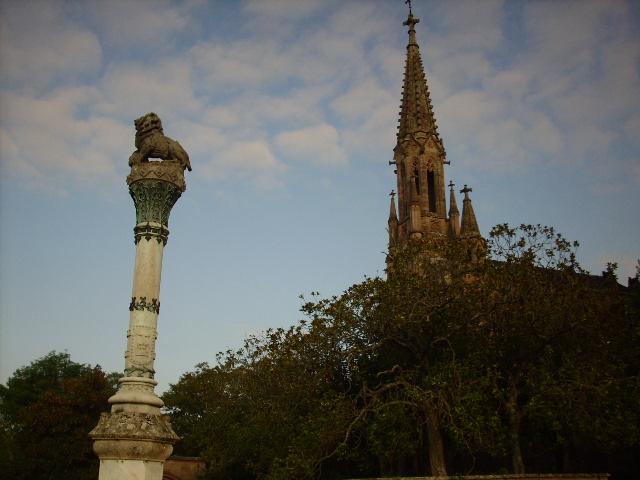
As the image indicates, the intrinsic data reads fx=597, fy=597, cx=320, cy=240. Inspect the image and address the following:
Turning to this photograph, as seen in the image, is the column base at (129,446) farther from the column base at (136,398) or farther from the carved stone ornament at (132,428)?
the column base at (136,398)

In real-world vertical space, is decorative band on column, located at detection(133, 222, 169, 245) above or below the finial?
below

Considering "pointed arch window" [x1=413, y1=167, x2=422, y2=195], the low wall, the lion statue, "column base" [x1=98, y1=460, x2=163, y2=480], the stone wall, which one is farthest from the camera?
"pointed arch window" [x1=413, y1=167, x2=422, y2=195]

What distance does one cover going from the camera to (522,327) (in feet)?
67.7

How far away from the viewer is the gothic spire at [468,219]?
162 ft

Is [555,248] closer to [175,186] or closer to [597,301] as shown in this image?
[597,301]

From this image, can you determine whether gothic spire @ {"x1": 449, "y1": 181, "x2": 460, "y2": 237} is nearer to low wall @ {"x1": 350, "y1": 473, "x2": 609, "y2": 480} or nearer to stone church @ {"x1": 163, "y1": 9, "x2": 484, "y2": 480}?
stone church @ {"x1": 163, "y1": 9, "x2": 484, "y2": 480}

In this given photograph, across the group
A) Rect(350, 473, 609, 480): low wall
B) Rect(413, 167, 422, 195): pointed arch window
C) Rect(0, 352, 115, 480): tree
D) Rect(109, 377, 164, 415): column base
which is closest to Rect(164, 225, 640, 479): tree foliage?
Rect(350, 473, 609, 480): low wall

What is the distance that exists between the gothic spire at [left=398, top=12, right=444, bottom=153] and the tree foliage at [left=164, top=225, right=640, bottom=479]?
107 feet

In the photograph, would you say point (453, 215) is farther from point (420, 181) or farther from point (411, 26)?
point (411, 26)

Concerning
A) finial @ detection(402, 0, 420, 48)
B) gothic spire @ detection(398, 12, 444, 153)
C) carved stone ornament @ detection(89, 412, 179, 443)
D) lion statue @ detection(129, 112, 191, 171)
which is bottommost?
carved stone ornament @ detection(89, 412, 179, 443)

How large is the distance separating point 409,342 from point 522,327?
392 cm

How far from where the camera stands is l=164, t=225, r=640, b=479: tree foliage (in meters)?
18.4

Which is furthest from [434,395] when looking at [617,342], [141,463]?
[141,463]

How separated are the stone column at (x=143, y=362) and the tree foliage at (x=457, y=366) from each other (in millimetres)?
7328
